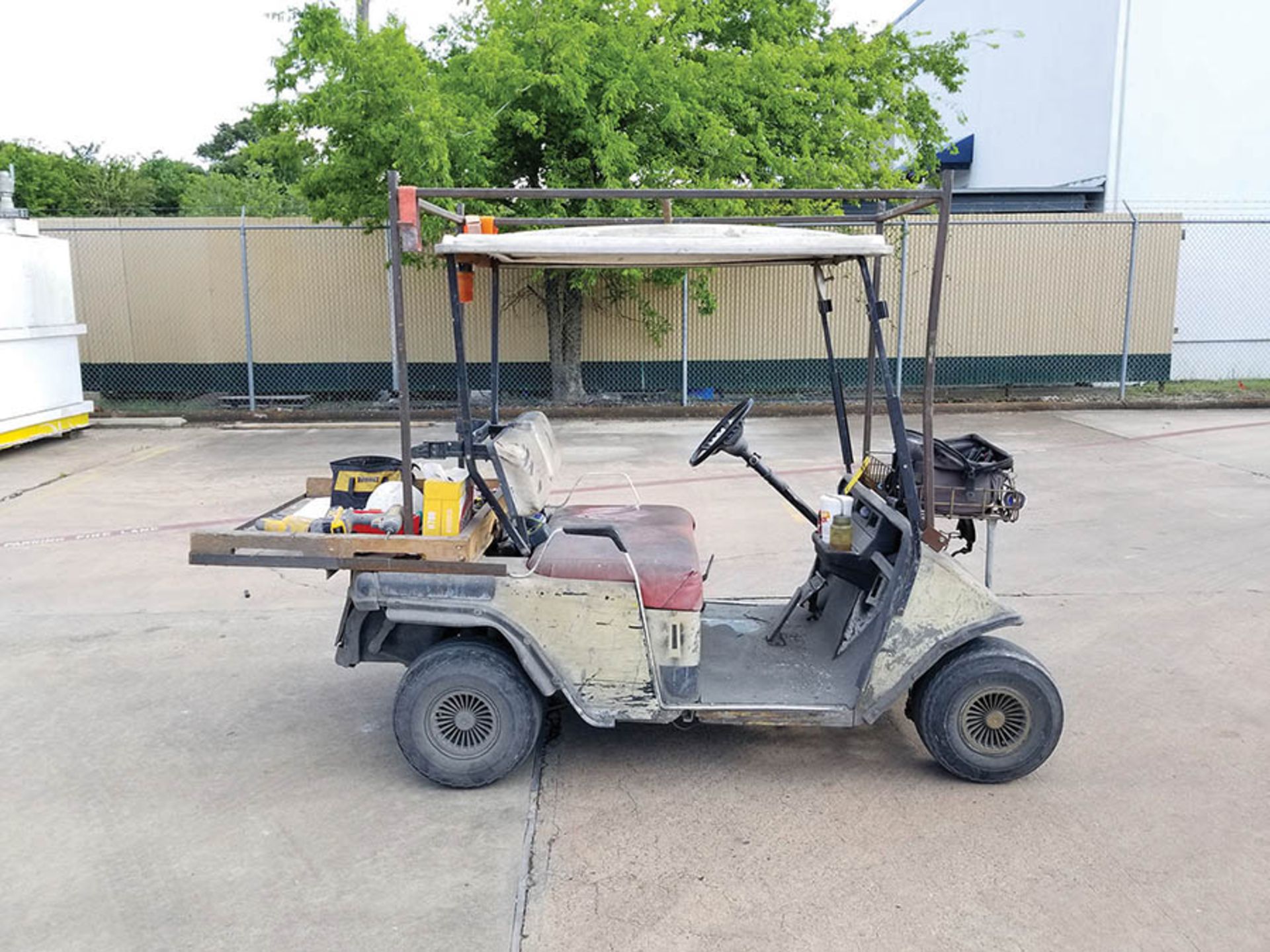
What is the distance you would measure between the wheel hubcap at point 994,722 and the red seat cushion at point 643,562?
1111 mm

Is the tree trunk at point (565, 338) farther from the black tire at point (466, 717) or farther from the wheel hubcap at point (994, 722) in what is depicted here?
the wheel hubcap at point (994, 722)

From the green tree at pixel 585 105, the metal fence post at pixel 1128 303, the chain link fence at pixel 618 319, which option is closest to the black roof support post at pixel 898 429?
the green tree at pixel 585 105

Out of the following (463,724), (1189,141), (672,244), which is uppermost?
(1189,141)

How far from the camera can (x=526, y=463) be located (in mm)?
4363

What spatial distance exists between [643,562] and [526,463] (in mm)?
611

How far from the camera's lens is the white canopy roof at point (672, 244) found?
3.95 metres

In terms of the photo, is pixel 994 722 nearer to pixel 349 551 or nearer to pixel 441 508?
pixel 441 508

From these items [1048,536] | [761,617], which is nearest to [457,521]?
[761,617]

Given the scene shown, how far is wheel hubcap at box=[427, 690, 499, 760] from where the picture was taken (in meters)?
4.17

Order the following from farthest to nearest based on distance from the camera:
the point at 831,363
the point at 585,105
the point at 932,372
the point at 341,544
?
1. the point at 585,105
2. the point at 831,363
3. the point at 341,544
4. the point at 932,372

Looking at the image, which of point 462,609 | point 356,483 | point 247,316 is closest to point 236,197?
point 247,316

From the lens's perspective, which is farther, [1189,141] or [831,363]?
[1189,141]

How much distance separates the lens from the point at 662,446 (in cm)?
1245

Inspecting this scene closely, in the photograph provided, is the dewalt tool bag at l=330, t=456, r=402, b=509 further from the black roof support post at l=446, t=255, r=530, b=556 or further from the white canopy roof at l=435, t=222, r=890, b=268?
the white canopy roof at l=435, t=222, r=890, b=268
